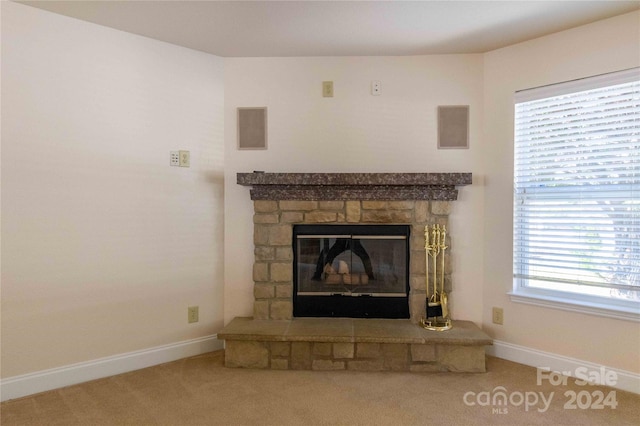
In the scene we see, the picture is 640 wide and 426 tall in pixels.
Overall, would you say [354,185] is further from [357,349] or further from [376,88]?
[357,349]

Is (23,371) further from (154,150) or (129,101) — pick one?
(129,101)

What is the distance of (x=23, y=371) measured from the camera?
2.28m

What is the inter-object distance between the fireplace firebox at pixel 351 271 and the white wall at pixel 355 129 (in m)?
0.41

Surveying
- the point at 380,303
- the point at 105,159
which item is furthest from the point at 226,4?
the point at 380,303

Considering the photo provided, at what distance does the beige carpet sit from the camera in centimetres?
200

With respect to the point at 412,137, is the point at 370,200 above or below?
below

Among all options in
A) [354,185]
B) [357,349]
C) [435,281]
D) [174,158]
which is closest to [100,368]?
[174,158]

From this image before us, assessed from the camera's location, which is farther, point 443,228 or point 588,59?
point 443,228

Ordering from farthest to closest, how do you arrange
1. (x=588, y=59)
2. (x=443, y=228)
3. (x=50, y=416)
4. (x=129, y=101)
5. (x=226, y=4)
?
1. (x=443, y=228)
2. (x=129, y=101)
3. (x=588, y=59)
4. (x=226, y=4)
5. (x=50, y=416)

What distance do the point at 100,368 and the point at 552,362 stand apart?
309cm

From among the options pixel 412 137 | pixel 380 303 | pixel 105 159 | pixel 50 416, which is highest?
pixel 412 137

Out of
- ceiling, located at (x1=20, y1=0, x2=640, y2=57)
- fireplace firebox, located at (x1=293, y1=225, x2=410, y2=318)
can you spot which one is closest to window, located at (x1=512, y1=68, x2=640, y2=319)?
ceiling, located at (x1=20, y1=0, x2=640, y2=57)

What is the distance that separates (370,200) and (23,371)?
2510 millimetres

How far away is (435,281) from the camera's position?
9.51ft
